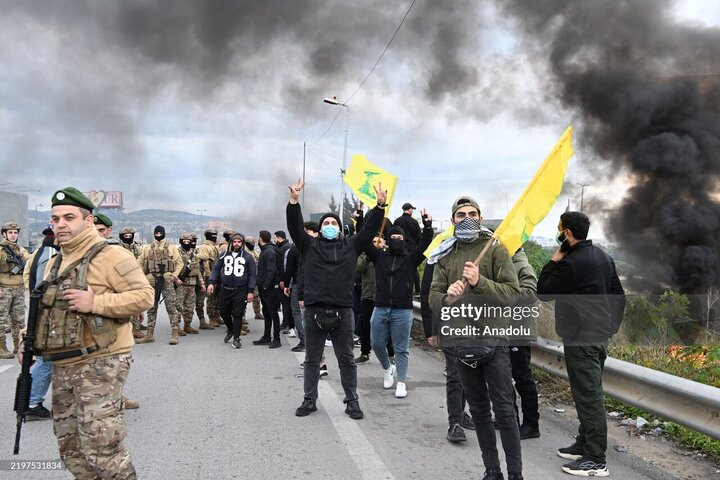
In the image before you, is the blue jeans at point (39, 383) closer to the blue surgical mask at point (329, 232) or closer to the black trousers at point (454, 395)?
the blue surgical mask at point (329, 232)

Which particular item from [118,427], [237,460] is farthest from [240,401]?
[118,427]

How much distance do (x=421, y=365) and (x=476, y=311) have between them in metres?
3.79

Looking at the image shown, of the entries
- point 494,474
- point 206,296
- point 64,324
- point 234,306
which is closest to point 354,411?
point 494,474

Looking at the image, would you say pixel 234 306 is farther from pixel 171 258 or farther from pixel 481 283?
pixel 481 283

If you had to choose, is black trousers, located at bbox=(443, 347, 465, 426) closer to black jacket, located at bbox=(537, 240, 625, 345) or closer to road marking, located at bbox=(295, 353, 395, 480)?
road marking, located at bbox=(295, 353, 395, 480)

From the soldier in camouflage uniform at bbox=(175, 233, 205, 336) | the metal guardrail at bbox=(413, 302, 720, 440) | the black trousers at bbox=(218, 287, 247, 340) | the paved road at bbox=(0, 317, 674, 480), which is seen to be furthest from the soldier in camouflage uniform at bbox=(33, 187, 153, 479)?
the soldier in camouflage uniform at bbox=(175, 233, 205, 336)

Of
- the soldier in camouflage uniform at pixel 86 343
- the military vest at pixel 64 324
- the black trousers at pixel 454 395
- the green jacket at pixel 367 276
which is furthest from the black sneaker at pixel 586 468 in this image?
the green jacket at pixel 367 276

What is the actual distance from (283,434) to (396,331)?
1.73m

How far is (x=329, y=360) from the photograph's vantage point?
6.94m

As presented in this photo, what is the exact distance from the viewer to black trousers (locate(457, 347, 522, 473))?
2.92m

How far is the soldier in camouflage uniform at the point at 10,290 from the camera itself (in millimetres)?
6891

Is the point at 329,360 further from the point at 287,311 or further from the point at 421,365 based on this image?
the point at 287,311

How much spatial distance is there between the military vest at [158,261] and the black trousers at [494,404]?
6539 mm

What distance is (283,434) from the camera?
3984mm
